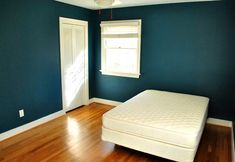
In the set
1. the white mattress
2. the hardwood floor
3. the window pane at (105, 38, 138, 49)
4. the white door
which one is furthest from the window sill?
the hardwood floor

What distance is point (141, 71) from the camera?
14.5ft

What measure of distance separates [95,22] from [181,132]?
3495 mm

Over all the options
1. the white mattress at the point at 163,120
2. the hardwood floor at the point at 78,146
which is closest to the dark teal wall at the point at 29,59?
the hardwood floor at the point at 78,146

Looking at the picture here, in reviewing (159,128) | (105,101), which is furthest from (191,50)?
(105,101)

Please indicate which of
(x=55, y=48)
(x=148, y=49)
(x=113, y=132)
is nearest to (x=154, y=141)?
(x=113, y=132)

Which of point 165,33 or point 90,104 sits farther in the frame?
point 90,104

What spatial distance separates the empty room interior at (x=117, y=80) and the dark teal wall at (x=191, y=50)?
0.02m

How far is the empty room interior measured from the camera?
8.74 ft

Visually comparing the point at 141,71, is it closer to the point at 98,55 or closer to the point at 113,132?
the point at 98,55

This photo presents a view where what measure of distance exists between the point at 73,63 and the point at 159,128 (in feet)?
8.92

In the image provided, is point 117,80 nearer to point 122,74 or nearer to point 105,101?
point 122,74

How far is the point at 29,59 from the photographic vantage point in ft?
11.1

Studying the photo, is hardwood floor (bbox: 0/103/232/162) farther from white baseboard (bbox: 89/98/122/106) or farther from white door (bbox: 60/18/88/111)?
white baseboard (bbox: 89/98/122/106)

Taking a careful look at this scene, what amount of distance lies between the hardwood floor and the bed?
0.24m
